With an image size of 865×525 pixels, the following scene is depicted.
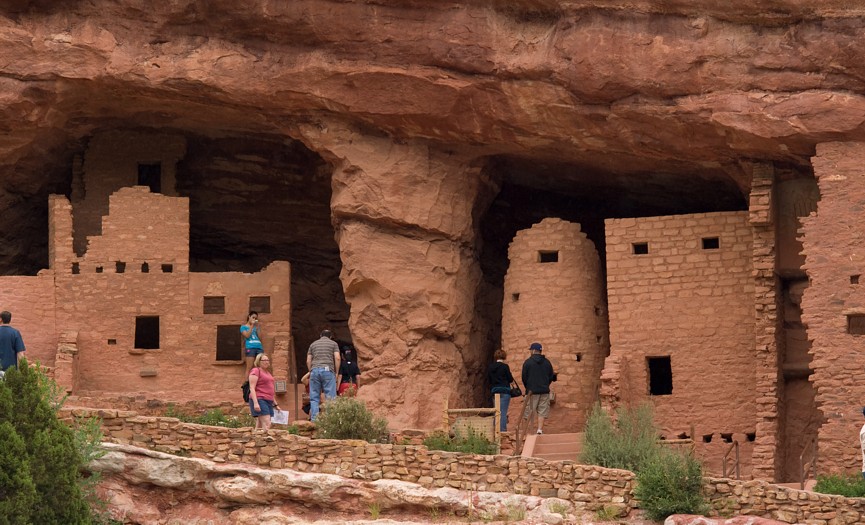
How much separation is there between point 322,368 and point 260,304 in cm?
390

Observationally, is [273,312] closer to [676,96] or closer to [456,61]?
[456,61]

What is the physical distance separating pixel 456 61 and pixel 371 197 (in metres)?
2.88

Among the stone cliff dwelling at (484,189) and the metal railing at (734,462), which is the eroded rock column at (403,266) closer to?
the stone cliff dwelling at (484,189)

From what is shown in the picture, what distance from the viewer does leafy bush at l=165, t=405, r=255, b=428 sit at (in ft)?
88.1

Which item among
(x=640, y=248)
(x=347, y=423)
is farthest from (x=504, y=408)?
(x=640, y=248)

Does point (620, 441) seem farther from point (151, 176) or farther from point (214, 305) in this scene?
point (151, 176)

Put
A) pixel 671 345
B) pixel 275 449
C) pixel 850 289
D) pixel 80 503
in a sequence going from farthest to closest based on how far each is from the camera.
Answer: pixel 671 345
pixel 850 289
pixel 275 449
pixel 80 503

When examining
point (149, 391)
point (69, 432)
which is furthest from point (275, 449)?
point (149, 391)

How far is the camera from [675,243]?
95.1 feet

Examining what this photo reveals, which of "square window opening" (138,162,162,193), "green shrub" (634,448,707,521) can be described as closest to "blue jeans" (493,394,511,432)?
"green shrub" (634,448,707,521)

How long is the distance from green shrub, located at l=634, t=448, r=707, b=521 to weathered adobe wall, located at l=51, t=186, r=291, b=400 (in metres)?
7.41

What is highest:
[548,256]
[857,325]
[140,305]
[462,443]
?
[548,256]

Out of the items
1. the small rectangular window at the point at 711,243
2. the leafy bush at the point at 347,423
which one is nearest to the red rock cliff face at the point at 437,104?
the small rectangular window at the point at 711,243

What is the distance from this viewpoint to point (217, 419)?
88.4 feet
